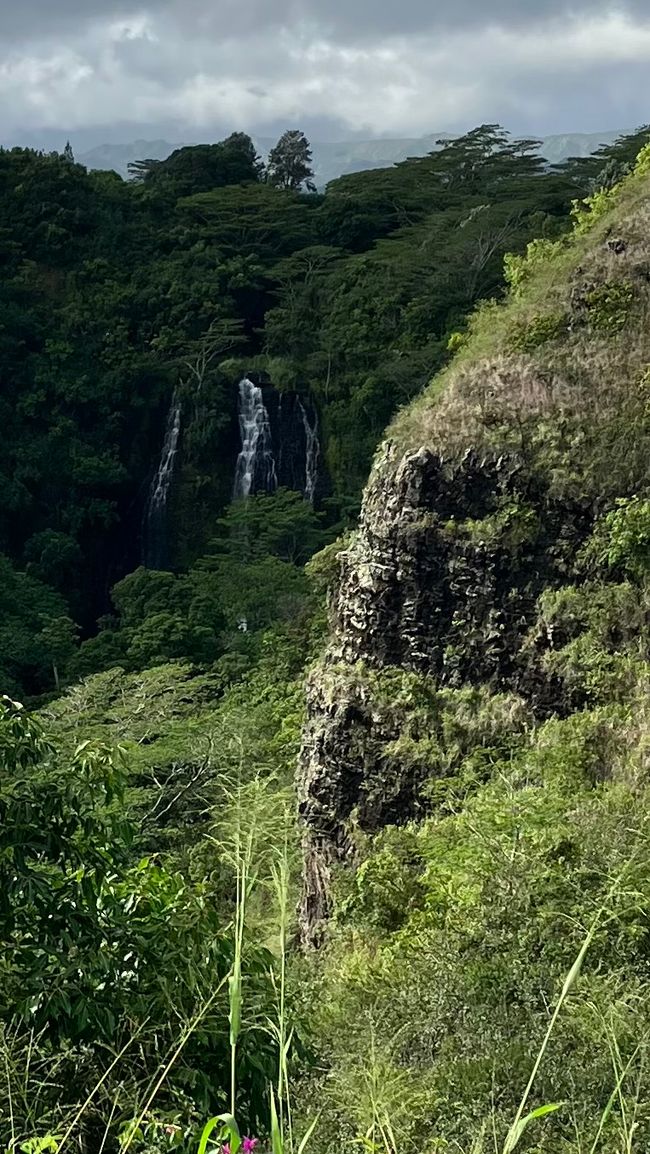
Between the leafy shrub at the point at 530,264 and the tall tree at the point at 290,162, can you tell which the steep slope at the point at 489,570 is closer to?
the leafy shrub at the point at 530,264

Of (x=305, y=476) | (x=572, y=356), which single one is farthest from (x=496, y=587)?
(x=305, y=476)

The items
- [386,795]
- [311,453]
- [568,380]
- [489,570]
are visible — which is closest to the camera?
[386,795]

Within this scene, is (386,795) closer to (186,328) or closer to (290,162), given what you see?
(186,328)

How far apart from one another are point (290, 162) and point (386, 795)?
116 feet

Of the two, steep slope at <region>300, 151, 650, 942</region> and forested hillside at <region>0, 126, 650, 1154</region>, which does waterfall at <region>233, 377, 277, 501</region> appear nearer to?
forested hillside at <region>0, 126, 650, 1154</region>

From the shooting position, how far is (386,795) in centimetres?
793

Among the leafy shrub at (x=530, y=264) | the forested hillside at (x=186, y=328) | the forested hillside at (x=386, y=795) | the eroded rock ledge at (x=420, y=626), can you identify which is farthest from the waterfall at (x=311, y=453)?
the eroded rock ledge at (x=420, y=626)

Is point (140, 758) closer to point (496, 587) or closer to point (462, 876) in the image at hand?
point (496, 587)

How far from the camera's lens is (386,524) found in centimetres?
864

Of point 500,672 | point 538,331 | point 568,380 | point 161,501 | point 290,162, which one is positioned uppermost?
Result: point 290,162

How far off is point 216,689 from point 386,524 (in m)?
7.97

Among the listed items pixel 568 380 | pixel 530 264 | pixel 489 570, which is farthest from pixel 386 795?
pixel 530 264

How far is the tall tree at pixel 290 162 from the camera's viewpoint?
3912cm

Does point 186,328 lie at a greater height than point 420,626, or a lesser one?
greater
